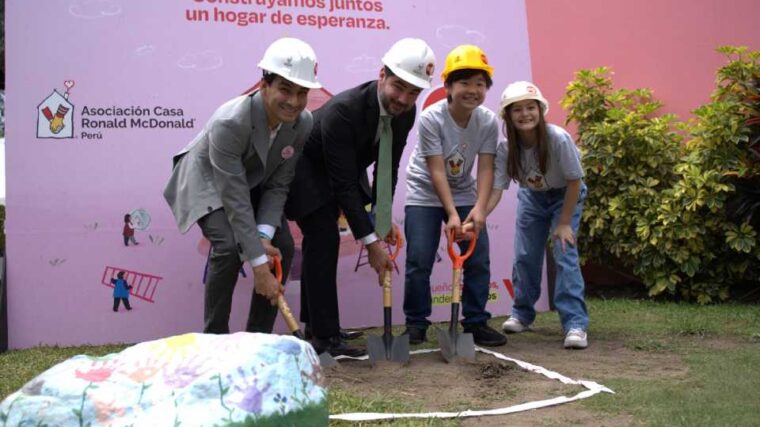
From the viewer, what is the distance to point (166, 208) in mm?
4203

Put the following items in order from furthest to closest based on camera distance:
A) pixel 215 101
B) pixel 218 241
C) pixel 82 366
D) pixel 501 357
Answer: pixel 215 101
pixel 501 357
pixel 218 241
pixel 82 366

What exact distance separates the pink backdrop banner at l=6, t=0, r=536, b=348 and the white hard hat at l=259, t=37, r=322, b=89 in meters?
1.11

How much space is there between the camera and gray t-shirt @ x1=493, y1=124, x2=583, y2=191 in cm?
405

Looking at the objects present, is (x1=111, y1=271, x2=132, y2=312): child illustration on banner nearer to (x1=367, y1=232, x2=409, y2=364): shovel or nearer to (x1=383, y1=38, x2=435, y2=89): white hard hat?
(x1=367, y1=232, x2=409, y2=364): shovel

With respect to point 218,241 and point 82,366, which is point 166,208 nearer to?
point 218,241

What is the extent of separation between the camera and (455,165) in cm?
414

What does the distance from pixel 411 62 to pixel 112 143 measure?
1.60 m

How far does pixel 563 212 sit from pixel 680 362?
0.93 m

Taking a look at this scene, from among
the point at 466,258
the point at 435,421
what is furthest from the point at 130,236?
the point at 435,421

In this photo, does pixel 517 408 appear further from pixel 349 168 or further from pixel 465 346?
pixel 349 168

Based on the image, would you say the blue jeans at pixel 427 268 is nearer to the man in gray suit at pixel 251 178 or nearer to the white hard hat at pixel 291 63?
the man in gray suit at pixel 251 178

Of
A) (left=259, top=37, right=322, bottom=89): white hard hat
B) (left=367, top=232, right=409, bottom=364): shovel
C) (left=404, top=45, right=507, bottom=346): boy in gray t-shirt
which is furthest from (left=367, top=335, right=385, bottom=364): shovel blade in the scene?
(left=259, top=37, right=322, bottom=89): white hard hat

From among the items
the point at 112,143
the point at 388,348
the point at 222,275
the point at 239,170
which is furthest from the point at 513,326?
the point at 112,143

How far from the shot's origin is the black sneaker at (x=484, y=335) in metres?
4.10
